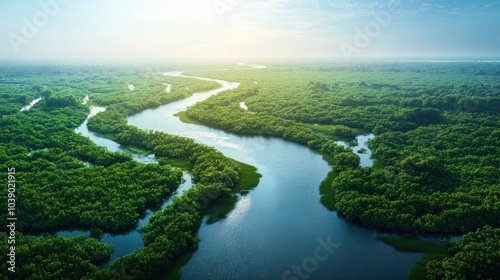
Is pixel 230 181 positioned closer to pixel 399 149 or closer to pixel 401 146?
pixel 399 149

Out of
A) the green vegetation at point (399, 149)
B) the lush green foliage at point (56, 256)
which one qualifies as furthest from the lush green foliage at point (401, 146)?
the lush green foliage at point (56, 256)

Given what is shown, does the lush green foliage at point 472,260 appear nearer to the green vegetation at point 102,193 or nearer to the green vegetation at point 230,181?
the green vegetation at point 230,181

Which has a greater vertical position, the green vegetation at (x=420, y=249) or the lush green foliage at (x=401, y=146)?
the lush green foliage at (x=401, y=146)

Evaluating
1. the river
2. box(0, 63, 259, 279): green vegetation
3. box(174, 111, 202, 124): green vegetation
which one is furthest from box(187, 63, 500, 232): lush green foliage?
box(0, 63, 259, 279): green vegetation

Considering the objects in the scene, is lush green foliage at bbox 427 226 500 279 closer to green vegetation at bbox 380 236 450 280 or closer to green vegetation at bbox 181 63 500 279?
green vegetation at bbox 380 236 450 280

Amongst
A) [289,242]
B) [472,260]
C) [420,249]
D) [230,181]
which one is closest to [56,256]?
[289,242]

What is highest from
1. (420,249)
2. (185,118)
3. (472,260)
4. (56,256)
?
(472,260)

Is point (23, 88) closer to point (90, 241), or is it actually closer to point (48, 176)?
point (48, 176)

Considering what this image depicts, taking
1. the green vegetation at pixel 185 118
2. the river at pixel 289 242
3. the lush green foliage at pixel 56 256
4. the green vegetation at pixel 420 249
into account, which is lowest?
the green vegetation at pixel 185 118
